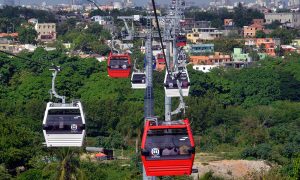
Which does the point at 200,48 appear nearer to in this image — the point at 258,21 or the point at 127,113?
the point at 127,113

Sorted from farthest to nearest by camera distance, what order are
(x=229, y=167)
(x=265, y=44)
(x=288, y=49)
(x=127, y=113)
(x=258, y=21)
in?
(x=258, y=21)
(x=265, y=44)
(x=288, y=49)
(x=127, y=113)
(x=229, y=167)

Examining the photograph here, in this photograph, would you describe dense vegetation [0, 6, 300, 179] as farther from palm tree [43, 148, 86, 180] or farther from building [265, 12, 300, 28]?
building [265, 12, 300, 28]

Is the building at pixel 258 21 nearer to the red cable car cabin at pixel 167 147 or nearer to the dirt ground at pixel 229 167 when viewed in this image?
the dirt ground at pixel 229 167

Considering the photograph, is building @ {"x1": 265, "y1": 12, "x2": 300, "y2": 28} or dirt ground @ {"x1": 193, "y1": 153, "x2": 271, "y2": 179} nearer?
dirt ground @ {"x1": 193, "y1": 153, "x2": 271, "y2": 179}

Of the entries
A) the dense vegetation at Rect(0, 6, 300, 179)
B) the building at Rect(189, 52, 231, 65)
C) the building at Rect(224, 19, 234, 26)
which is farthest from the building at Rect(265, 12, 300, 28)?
the dense vegetation at Rect(0, 6, 300, 179)

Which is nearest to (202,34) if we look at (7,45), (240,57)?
(240,57)
